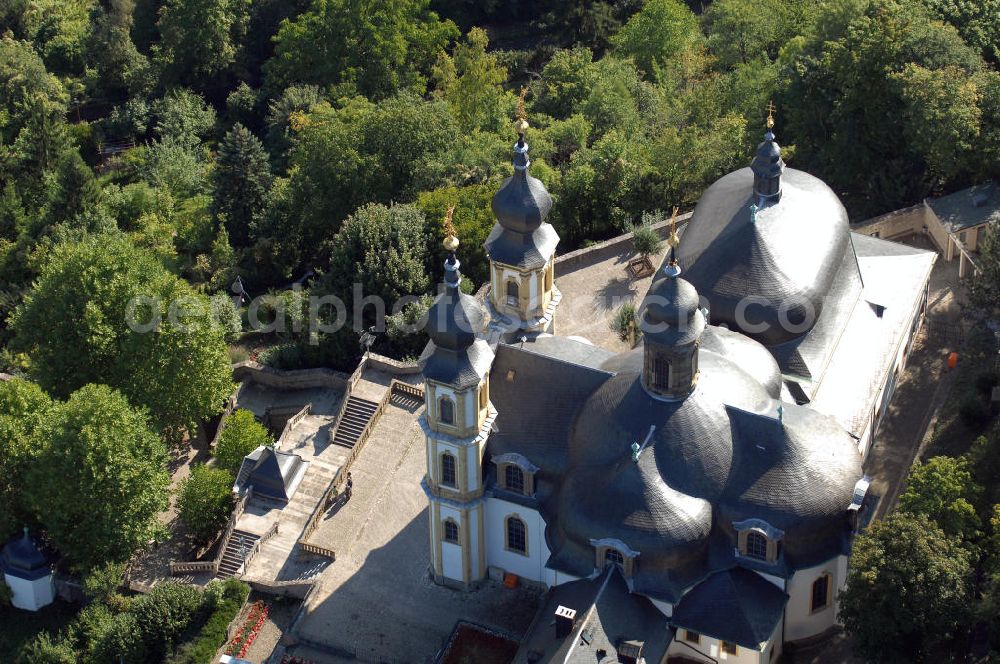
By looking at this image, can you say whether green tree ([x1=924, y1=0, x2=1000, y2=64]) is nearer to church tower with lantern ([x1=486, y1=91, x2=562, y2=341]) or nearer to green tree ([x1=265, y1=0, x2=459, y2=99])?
church tower with lantern ([x1=486, y1=91, x2=562, y2=341])

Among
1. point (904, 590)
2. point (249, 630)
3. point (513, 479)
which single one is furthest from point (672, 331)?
point (249, 630)

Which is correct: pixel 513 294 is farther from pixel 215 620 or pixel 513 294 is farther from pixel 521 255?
pixel 215 620

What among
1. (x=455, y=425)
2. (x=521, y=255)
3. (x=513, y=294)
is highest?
(x=521, y=255)

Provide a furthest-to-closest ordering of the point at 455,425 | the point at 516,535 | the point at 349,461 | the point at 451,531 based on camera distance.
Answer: the point at 349,461 → the point at 451,531 → the point at 516,535 → the point at 455,425

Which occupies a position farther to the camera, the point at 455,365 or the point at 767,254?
the point at 767,254

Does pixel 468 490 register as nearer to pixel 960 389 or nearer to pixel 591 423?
pixel 591 423

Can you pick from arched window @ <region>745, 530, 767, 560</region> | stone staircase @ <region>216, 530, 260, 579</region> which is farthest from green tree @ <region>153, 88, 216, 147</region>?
arched window @ <region>745, 530, 767, 560</region>
